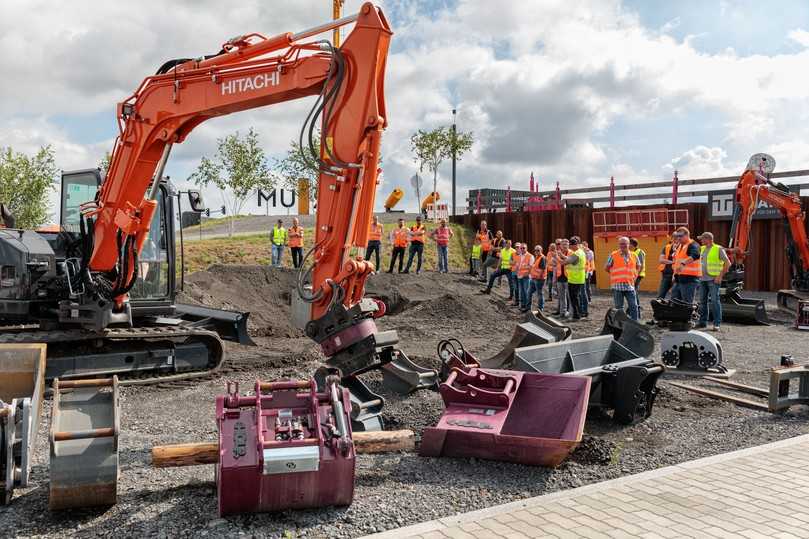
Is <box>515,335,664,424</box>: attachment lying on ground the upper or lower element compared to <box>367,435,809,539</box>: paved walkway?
upper

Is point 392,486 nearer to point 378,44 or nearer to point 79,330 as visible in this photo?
point 378,44

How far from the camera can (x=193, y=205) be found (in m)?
9.59

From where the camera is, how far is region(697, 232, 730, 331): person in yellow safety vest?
47.2 ft

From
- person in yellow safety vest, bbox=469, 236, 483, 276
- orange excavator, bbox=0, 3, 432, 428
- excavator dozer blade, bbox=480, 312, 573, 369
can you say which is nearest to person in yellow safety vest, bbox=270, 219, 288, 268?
person in yellow safety vest, bbox=469, 236, 483, 276

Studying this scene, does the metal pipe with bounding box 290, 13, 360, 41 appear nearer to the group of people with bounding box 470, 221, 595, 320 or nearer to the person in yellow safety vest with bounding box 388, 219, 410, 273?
the group of people with bounding box 470, 221, 595, 320

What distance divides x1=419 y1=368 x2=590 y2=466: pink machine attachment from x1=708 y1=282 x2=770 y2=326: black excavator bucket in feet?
38.1

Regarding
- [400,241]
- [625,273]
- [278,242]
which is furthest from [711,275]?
[278,242]

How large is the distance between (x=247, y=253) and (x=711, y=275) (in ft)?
48.2

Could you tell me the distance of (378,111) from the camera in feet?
22.5

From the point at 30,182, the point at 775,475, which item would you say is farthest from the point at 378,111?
the point at 30,182

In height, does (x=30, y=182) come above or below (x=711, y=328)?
above

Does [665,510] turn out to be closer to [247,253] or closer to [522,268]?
[522,268]

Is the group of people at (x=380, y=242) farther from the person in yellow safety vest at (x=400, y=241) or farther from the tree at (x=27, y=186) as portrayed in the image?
the tree at (x=27, y=186)

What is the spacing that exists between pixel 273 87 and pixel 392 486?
417 centimetres
